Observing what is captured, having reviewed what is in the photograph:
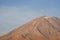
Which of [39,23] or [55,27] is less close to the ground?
[39,23]

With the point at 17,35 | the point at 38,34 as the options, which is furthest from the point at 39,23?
the point at 17,35

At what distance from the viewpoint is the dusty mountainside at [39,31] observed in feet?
136

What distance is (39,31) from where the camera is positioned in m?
44.4

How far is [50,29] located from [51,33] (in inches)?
66.8

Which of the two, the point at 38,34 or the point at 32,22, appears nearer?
the point at 38,34

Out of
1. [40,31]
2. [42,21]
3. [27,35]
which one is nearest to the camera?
[27,35]

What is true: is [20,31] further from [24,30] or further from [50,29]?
[50,29]

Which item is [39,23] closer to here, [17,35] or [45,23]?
[45,23]

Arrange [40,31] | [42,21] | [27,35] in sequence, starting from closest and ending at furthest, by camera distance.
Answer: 1. [27,35]
2. [40,31]
3. [42,21]

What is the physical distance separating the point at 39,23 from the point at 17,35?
8.35 metres

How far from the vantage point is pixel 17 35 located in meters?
41.2

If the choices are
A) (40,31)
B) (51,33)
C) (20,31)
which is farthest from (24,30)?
(51,33)

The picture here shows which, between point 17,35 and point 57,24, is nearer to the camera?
point 17,35

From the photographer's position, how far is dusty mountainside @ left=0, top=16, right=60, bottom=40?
41.3 metres
